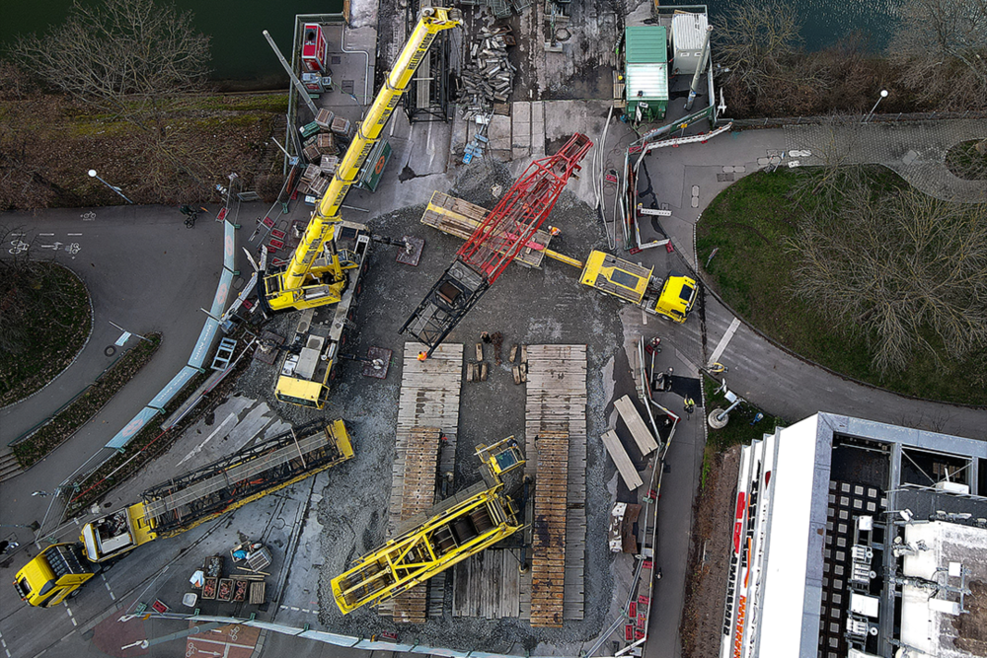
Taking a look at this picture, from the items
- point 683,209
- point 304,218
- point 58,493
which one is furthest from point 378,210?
point 58,493

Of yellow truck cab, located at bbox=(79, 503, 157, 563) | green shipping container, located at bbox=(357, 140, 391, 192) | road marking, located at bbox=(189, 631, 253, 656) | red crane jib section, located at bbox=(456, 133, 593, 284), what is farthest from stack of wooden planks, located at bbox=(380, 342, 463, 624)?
yellow truck cab, located at bbox=(79, 503, 157, 563)

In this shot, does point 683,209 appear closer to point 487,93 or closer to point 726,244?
point 726,244

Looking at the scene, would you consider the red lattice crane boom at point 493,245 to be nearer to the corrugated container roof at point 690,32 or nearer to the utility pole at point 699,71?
the utility pole at point 699,71

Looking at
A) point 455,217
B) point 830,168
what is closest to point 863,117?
point 830,168

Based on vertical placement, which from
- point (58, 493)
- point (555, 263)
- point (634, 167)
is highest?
point (634, 167)

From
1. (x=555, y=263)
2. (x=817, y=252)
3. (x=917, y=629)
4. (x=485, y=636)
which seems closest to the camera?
(x=917, y=629)

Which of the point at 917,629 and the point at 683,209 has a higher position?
the point at 683,209

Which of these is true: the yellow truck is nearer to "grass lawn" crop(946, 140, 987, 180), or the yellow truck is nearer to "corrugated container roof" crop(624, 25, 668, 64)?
"corrugated container roof" crop(624, 25, 668, 64)
